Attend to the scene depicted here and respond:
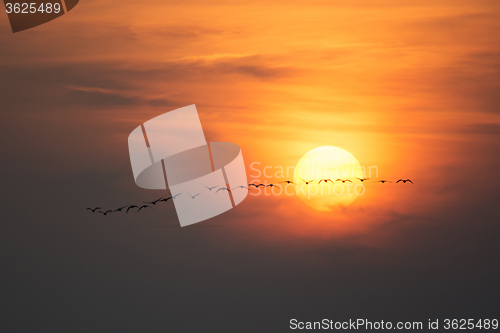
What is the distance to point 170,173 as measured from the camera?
35781mm

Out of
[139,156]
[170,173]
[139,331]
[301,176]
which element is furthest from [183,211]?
[139,331]

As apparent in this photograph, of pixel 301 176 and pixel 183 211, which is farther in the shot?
pixel 301 176

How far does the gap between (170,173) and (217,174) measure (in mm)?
4391

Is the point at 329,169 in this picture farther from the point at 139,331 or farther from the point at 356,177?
the point at 139,331

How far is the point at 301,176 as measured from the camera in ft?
131

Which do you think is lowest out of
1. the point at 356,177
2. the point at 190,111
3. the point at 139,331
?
the point at 139,331

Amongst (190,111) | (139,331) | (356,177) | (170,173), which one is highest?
(190,111)

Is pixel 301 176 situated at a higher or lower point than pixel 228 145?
lower

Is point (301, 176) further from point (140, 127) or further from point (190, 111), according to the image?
point (140, 127)

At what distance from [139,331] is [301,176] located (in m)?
55.6

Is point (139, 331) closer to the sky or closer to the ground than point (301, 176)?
closer to the ground

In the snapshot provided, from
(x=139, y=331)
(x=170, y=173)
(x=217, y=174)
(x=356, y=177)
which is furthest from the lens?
(x=139, y=331)

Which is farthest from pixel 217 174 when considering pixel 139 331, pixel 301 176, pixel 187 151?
pixel 139 331

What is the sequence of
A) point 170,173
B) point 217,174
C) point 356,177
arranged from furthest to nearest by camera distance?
point 356,177 < point 170,173 < point 217,174
